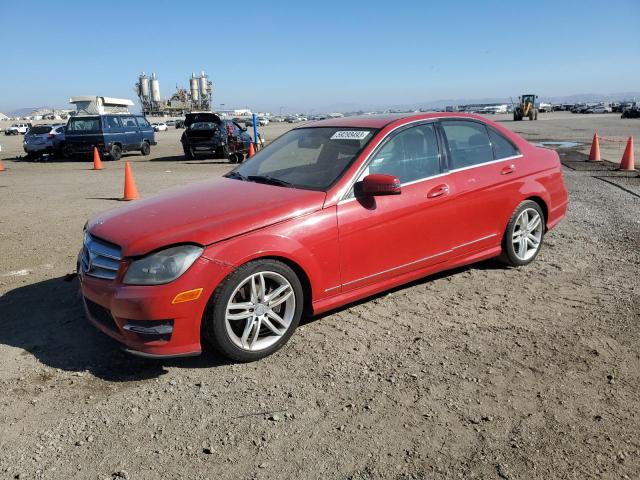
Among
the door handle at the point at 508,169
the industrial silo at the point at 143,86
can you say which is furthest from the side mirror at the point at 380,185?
the industrial silo at the point at 143,86

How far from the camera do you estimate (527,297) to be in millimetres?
4656

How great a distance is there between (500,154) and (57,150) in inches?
899

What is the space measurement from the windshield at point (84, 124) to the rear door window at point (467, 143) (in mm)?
18981

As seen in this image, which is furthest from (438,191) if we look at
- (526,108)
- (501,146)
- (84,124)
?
(526,108)

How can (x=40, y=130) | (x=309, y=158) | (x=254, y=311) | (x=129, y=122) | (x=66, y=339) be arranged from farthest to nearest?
(x=40, y=130), (x=129, y=122), (x=309, y=158), (x=66, y=339), (x=254, y=311)

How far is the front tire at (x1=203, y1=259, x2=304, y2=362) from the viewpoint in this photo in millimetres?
3396

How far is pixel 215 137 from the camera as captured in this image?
2014 cm

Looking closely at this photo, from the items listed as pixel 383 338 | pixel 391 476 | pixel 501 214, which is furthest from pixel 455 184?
pixel 391 476

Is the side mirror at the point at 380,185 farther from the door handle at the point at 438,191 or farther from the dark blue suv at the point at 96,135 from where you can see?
the dark blue suv at the point at 96,135

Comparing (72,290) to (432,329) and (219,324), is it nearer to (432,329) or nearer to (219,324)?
(219,324)

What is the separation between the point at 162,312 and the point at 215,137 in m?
17.7

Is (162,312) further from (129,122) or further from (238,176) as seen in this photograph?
(129,122)

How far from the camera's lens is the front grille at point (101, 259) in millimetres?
3461

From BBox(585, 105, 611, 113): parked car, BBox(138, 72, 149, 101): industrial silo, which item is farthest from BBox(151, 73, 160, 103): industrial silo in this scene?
BBox(585, 105, 611, 113): parked car
